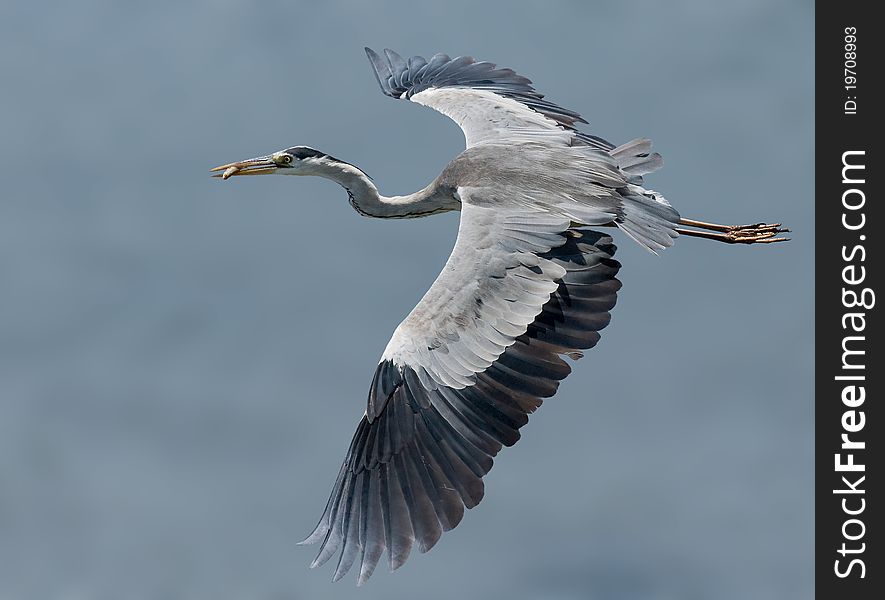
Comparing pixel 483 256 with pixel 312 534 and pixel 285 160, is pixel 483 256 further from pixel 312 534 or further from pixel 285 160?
pixel 285 160

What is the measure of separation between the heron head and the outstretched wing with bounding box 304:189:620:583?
2.44 metres

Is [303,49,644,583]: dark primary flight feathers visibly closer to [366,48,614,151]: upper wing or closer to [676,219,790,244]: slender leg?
[676,219,790,244]: slender leg

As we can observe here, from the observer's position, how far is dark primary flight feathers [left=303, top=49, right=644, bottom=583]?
8250 mm

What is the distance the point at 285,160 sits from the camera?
11.1m

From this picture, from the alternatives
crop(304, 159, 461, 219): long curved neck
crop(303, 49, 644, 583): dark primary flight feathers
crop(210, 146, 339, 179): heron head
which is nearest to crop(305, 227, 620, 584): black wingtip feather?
crop(303, 49, 644, 583): dark primary flight feathers

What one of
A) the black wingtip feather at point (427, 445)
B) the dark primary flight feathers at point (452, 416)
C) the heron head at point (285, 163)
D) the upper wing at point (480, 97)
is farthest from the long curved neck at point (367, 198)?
the black wingtip feather at point (427, 445)

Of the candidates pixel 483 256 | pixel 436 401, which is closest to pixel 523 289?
pixel 483 256

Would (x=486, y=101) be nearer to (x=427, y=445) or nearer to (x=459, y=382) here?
(x=459, y=382)

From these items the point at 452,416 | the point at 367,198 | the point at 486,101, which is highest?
the point at 486,101

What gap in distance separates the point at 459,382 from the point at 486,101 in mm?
3839

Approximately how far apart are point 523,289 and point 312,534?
205 cm

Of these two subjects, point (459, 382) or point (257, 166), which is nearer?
point (459, 382)

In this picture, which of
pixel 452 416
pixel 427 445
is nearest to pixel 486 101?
pixel 452 416

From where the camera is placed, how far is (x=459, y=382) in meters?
8.48
